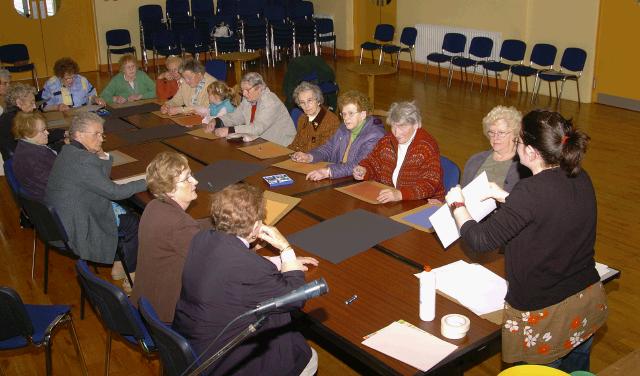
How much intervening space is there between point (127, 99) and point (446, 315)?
543 cm

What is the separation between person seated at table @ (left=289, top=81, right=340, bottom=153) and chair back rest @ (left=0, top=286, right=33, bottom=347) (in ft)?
8.87

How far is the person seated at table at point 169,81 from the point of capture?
7.28 metres

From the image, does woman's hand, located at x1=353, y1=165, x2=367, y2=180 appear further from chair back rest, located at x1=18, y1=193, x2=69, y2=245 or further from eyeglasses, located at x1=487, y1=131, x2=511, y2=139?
chair back rest, located at x1=18, y1=193, x2=69, y2=245

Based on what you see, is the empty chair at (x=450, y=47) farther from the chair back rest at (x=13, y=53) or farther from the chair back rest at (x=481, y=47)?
the chair back rest at (x=13, y=53)

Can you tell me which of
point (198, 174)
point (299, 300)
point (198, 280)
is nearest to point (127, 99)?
point (198, 174)

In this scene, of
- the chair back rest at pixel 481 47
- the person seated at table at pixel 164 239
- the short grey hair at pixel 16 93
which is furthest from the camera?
the chair back rest at pixel 481 47

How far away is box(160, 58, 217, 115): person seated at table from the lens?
6.60 m

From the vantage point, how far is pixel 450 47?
36.7ft

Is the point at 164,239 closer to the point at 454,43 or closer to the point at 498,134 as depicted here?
the point at 498,134

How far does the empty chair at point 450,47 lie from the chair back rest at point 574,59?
1972mm

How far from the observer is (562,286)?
2.64 meters

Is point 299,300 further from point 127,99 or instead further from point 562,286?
point 127,99

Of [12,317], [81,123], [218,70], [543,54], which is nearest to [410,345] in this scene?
[12,317]

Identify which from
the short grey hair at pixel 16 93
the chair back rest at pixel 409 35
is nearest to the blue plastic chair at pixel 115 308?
the short grey hair at pixel 16 93
